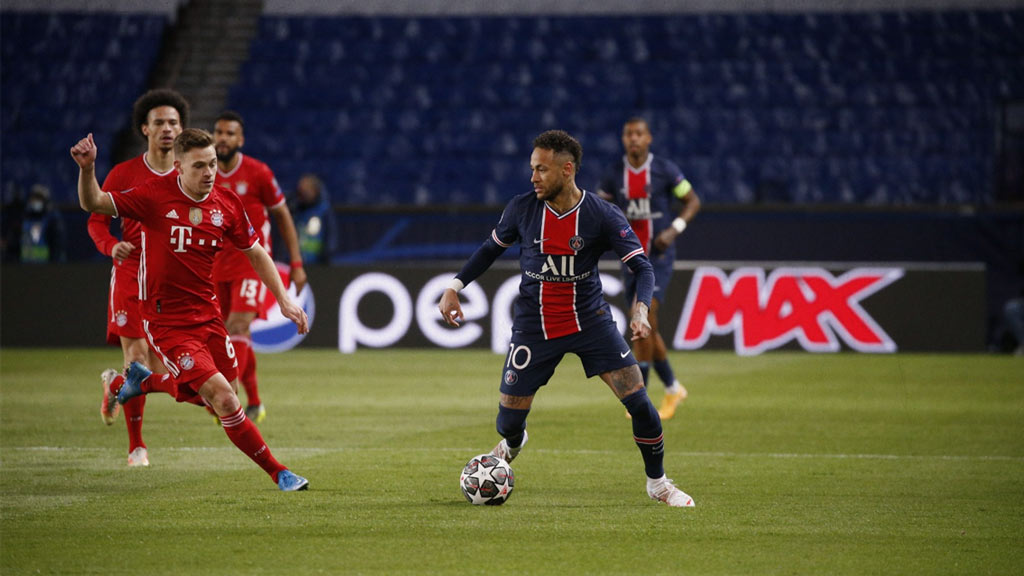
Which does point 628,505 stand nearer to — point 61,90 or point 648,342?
point 648,342

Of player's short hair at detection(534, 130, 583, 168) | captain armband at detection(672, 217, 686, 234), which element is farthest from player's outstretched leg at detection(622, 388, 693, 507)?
captain armband at detection(672, 217, 686, 234)

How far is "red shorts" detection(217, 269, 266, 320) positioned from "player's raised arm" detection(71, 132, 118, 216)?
2832 mm

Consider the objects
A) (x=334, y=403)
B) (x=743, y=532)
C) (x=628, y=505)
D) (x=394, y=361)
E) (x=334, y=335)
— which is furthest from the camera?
(x=334, y=335)

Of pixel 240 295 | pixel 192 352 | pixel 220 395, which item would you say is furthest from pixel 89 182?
pixel 240 295

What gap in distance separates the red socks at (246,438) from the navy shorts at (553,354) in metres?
1.25

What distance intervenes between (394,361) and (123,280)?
304 inches

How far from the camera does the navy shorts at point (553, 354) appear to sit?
21.2ft

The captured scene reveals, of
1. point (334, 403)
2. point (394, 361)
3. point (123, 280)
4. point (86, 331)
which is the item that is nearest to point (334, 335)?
point (394, 361)

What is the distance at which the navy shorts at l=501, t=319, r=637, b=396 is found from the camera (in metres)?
6.45

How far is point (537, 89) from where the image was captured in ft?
71.3

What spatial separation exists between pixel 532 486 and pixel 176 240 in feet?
7.45

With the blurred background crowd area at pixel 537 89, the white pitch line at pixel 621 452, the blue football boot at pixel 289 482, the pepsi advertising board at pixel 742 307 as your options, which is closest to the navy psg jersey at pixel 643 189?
the white pitch line at pixel 621 452

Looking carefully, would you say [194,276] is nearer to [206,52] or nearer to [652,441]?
[652,441]

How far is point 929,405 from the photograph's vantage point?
11328 mm
